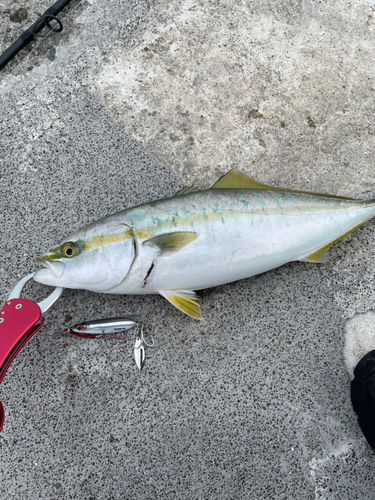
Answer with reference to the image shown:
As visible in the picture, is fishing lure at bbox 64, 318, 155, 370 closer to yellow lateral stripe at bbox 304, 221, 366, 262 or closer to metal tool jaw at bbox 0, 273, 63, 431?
metal tool jaw at bbox 0, 273, 63, 431

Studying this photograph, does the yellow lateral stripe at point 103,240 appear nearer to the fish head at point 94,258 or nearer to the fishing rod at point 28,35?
the fish head at point 94,258

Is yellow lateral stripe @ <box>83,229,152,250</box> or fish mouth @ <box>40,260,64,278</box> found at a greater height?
fish mouth @ <box>40,260,64,278</box>

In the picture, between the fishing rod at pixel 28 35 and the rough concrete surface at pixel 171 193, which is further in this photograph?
the fishing rod at pixel 28 35

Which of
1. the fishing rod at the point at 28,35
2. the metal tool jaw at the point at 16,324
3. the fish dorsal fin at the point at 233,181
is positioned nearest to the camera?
the metal tool jaw at the point at 16,324

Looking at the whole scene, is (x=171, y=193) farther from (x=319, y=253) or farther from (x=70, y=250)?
(x=319, y=253)

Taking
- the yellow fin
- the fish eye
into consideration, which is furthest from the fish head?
the yellow fin

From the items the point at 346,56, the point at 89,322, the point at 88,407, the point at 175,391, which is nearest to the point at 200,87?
the point at 346,56

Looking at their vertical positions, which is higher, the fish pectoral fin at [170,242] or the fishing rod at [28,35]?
the fishing rod at [28,35]

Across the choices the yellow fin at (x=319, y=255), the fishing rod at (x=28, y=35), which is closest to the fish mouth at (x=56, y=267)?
the yellow fin at (x=319, y=255)
